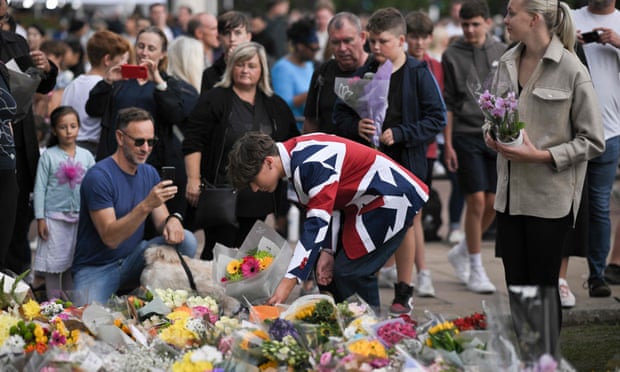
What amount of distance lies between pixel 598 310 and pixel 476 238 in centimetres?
112

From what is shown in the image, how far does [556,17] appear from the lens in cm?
544

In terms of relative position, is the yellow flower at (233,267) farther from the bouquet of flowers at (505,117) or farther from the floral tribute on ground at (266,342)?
the bouquet of flowers at (505,117)

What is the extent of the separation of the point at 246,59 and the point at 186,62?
1.52m

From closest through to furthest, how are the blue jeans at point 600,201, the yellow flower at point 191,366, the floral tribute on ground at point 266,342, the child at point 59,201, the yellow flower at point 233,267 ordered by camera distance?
the floral tribute on ground at point 266,342 → the yellow flower at point 191,366 → the yellow flower at point 233,267 → the blue jeans at point 600,201 → the child at point 59,201

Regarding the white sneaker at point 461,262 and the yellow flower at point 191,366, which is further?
the white sneaker at point 461,262

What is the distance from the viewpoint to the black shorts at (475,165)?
823cm

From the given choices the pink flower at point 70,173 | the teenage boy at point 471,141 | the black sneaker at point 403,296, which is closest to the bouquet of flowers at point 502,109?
A: the black sneaker at point 403,296

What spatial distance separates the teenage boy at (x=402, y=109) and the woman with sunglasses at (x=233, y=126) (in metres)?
0.55

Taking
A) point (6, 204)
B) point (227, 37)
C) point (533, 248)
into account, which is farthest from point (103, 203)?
point (533, 248)

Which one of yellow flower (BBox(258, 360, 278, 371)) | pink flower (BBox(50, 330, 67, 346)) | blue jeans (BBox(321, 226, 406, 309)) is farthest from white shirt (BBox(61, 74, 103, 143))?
yellow flower (BBox(258, 360, 278, 371))

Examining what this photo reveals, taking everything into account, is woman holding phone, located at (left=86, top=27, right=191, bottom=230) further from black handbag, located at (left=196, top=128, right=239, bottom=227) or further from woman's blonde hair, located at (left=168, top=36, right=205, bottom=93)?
woman's blonde hair, located at (left=168, top=36, right=205, bottom=93)

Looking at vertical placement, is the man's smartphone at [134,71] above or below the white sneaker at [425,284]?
above

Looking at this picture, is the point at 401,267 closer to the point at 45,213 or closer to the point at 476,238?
the point at 476,238

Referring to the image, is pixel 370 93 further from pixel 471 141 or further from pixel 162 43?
pixel 162 43
